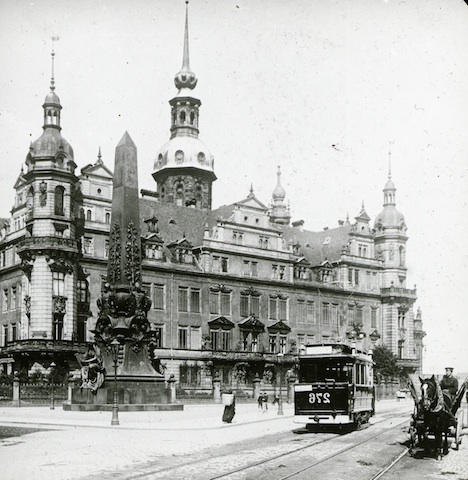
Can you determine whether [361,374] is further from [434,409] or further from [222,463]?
[222,463]

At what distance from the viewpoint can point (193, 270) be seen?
64.2 m

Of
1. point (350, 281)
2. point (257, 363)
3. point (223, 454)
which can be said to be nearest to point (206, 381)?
point (257, 363)

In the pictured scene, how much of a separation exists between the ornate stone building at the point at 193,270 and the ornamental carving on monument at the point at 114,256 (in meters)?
14.7

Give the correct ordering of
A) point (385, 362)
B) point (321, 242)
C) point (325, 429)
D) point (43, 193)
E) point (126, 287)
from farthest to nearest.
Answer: point (321, 242) < point (385, 362) < point (43, 193) < point (126, 287) < point (325, 429)

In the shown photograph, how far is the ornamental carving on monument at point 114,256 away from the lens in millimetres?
34438

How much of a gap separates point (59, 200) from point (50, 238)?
123 inches

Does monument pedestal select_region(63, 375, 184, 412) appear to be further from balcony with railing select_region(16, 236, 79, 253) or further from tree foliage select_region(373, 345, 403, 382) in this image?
tree foliage select_region(373, 345, 403, 382)

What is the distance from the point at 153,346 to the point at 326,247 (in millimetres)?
46434

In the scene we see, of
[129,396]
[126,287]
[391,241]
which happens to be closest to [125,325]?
[126,287]

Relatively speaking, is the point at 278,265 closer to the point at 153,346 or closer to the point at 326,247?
the point at 326,247

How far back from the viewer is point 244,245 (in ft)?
222

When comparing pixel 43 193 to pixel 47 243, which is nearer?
pixel 47 243

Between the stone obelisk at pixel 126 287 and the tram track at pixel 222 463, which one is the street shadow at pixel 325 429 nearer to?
the tram track at pixel 222 463

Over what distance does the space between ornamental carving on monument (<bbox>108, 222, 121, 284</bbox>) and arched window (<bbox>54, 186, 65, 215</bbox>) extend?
2289cm
